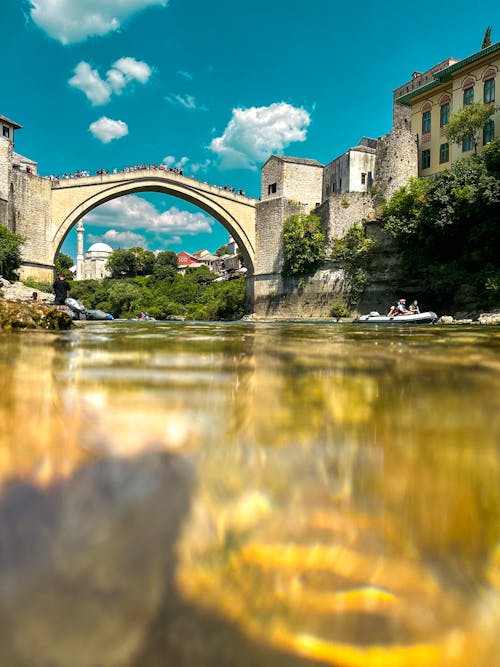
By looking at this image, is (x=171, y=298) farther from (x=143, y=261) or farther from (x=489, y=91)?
(x=489, y=91)

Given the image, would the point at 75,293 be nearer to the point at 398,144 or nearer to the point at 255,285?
the point at 255,285

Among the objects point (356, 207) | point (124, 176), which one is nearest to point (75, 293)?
point (124, 176)

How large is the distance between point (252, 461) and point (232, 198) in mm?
31079

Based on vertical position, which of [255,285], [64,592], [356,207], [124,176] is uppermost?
[124,176]

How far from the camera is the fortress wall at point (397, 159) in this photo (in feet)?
82.4

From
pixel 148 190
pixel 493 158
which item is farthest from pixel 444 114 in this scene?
pixel 148 190

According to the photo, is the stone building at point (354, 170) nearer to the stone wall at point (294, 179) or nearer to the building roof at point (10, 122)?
the stone wall at point (294, 179)

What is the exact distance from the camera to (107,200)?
1115 inches

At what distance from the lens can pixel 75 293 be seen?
192 feet

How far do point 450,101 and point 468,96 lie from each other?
1.19 meters

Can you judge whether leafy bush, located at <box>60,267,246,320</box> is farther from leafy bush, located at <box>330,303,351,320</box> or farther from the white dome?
the white dome

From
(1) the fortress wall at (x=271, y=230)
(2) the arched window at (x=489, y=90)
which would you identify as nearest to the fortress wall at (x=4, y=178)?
(1) the fortress wall at (x=271, y=230)

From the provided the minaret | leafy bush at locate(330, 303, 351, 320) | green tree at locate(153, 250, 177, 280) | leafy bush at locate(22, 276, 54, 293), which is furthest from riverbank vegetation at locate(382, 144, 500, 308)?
the minaret

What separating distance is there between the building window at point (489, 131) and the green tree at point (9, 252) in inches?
959
